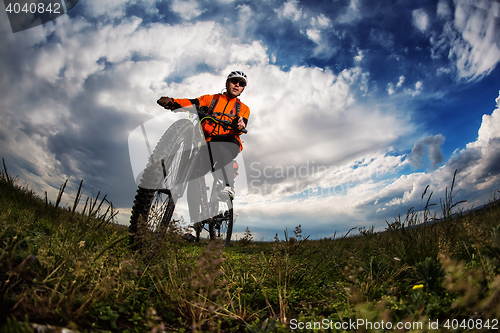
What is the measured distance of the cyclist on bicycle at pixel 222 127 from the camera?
575cm

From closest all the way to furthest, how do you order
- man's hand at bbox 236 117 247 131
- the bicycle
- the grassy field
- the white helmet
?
the grassy field → the bicycle → man's hand at bbox 236 117 247 131 → the white helmet

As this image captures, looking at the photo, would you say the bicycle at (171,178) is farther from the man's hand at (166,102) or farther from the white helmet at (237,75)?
the white helmet at (237,75)

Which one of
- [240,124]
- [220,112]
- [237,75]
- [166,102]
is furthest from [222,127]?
[237,75]

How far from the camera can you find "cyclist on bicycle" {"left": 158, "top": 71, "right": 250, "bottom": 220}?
575cm

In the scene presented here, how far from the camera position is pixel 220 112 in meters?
6.46

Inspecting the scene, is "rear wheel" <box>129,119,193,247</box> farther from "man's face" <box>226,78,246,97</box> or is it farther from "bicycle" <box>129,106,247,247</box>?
"man's face" <box>226,78,246,97</box>

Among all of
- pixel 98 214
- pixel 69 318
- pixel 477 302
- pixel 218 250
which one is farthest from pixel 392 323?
pixel 98 214

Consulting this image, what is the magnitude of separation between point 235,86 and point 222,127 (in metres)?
1.66

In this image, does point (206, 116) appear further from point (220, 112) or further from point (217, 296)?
point (217, 296)

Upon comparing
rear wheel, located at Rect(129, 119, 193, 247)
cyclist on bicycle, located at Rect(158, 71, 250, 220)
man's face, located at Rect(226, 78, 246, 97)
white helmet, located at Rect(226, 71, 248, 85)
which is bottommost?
rear wheel, located at Rect(129, 119, 193, 247)

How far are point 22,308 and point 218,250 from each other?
4.01 feet

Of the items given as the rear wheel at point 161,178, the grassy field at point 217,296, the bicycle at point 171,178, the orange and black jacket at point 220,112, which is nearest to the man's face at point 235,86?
the orange and black jacket at point 220,112

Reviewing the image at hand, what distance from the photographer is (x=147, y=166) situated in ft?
12.9

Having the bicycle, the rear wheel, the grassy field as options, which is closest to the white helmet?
the bicycle
